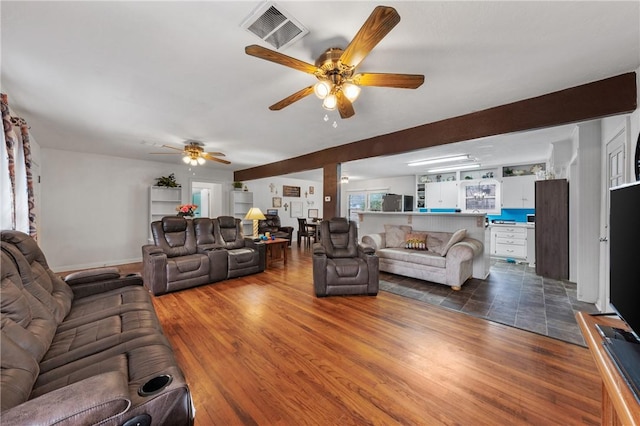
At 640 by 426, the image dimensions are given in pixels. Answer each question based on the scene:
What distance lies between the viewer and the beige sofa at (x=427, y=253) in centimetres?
361

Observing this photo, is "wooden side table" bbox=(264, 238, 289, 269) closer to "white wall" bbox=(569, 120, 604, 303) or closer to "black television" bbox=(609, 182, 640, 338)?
"black television" bbox=(609, 182, 640, 338)

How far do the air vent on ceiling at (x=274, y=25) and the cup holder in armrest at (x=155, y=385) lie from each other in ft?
6.33

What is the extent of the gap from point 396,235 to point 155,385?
174 inches

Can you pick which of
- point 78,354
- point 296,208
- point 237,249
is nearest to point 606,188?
point 78,354

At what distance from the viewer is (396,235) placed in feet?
15.8

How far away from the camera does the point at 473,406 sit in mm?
1483

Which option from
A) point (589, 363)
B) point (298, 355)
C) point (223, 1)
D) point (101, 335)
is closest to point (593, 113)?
point (589, 363)

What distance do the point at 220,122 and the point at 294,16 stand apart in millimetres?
2218

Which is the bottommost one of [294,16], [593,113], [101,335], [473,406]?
[473,406]

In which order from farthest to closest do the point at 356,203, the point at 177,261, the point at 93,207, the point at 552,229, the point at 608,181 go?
the point at 356,203, the point at 93,207, the point at 552,229, the point at 177,261, the point at 608,181

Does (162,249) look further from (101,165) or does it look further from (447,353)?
(447,353)

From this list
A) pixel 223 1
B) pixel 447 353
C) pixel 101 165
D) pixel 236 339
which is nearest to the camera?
pixel 223 1

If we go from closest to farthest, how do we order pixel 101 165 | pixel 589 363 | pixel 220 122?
pixel 589 363 → pixel 220 122 → pixel 101 165

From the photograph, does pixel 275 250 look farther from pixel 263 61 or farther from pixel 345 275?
pixel 263 61
